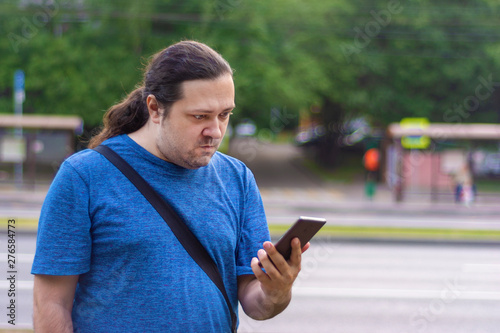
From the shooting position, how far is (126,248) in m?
1.64

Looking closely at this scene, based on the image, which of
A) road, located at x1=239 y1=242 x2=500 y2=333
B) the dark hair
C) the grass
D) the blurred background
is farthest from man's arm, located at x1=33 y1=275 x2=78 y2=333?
the grass

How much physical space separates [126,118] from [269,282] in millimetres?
740

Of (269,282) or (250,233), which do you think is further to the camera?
(250,233)

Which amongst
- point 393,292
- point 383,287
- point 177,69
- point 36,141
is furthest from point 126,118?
point 36,141

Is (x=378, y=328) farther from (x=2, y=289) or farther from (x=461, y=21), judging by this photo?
(x=461, y=21)

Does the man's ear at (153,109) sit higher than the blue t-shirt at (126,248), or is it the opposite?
the man's ear at (153,109)

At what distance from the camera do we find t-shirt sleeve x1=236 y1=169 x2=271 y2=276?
6.13 ft

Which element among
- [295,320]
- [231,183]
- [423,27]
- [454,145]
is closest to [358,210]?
[454,145]

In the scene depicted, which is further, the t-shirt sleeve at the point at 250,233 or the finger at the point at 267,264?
the t-shirt sleeve at the point at 250,233

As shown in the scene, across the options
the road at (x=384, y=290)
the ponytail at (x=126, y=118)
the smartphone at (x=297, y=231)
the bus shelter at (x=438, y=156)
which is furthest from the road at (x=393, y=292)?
the bus shelter at (x=438, y=156)

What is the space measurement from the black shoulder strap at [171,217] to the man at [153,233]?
0.05 feet

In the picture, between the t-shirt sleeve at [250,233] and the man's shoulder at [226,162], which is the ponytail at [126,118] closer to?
the man's shoulder at [226,162]

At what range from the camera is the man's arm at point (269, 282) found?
164 centimetres

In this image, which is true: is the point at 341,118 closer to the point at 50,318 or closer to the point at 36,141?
the point at 36,141
